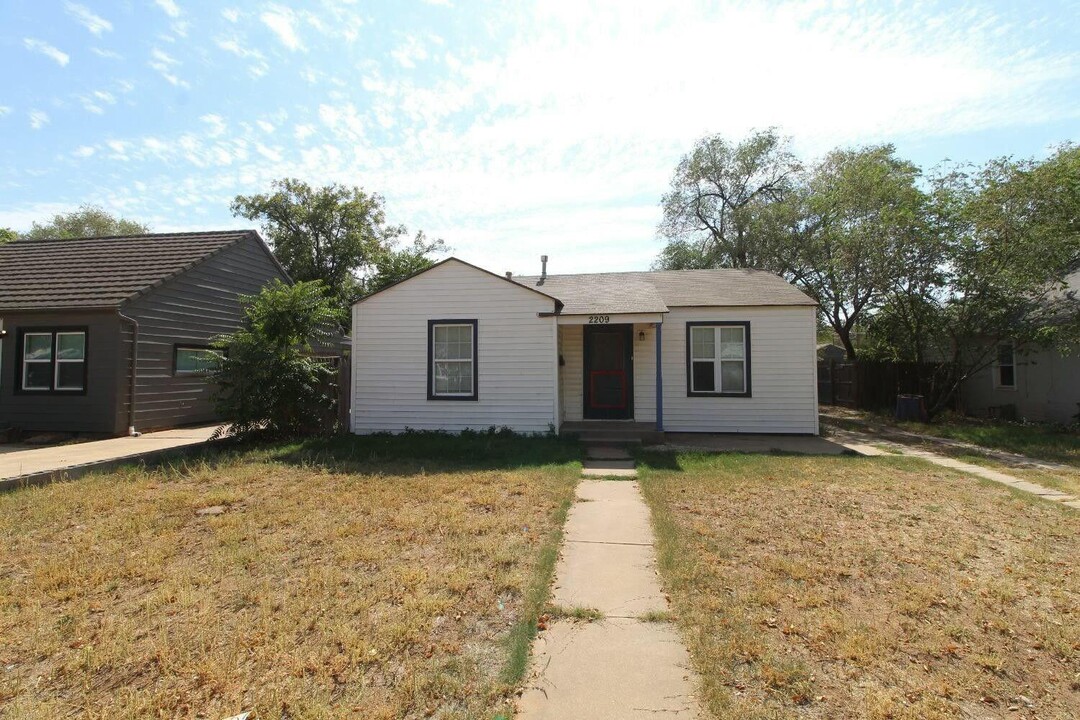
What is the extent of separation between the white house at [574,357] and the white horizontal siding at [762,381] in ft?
0.07

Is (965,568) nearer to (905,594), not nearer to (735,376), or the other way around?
(905,594)

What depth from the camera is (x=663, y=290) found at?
41.9 feet

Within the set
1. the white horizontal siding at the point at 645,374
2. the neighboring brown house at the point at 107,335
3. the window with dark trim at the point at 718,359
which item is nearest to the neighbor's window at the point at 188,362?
the neighboring brown house at the point at 107,335

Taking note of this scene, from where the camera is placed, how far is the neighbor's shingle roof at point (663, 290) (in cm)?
1108

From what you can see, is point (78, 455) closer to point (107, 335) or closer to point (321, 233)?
point (107, 335)

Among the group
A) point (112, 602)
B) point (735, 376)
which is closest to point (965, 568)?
point (112, 602)

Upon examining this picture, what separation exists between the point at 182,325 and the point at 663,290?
11.7 meters

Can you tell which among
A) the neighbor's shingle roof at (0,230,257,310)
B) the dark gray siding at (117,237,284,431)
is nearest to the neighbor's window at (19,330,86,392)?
the neighbor's shingle roof at (0,230,257,310)

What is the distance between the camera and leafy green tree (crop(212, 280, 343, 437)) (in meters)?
10.2

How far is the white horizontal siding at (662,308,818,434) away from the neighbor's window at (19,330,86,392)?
1278 centimetres

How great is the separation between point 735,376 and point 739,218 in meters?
17.0

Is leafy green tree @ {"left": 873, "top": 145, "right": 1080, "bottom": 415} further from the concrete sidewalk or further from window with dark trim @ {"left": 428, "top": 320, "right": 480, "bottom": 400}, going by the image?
the concrete sidewalk

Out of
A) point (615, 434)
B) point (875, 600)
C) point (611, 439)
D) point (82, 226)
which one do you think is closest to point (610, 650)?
point (875, 600)

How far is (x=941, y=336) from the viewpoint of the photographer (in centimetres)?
1477
